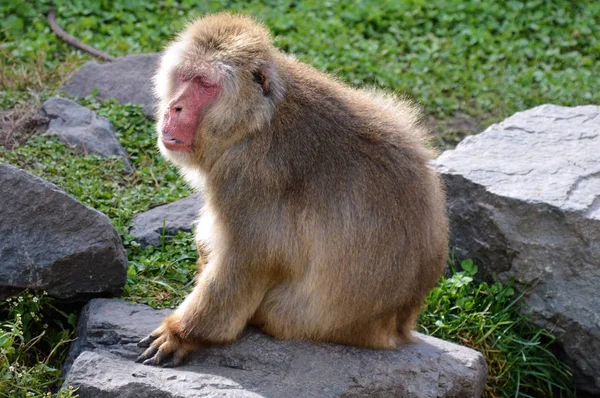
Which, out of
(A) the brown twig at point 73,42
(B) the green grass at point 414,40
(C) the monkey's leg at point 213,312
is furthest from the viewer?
(A) the brown twig at point 73,42

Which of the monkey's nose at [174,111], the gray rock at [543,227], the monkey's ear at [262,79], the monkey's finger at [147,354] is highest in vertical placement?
the monkey's ear at [262,79]

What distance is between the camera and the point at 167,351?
15.2ft

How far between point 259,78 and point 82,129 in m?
2.81

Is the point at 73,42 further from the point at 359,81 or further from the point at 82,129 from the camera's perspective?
the point at 359,81

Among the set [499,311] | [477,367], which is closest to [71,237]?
[477,367]

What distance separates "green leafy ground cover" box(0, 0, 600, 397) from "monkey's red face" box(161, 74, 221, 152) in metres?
→ 1.27

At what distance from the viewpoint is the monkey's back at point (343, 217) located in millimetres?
4605

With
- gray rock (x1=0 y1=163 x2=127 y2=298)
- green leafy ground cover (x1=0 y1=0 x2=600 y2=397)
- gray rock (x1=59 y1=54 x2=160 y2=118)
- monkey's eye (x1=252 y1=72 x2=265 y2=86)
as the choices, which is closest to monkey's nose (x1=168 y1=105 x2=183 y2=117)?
monkey's eye (x1=252 y1=72 x2=265 y2=86)

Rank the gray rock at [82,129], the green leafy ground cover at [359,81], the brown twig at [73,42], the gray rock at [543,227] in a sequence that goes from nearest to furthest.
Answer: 1. the gray rock at [543,227]
2. the green leafy ground cover at [359,81]
3. the gray rock at [82,129]
4. the brown twig at [73,42]

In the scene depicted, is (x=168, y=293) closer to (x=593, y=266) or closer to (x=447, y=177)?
(x=447, y=177)

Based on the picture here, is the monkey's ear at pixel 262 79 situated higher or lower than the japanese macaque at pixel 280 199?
higher

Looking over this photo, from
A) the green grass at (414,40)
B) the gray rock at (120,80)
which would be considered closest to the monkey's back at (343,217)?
the gray rock at (120,80)

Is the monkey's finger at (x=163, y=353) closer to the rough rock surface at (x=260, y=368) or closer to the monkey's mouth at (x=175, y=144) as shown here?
the rough rock surface at (x=260, y=368)

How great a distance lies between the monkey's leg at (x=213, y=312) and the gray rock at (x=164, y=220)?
1422 mm
